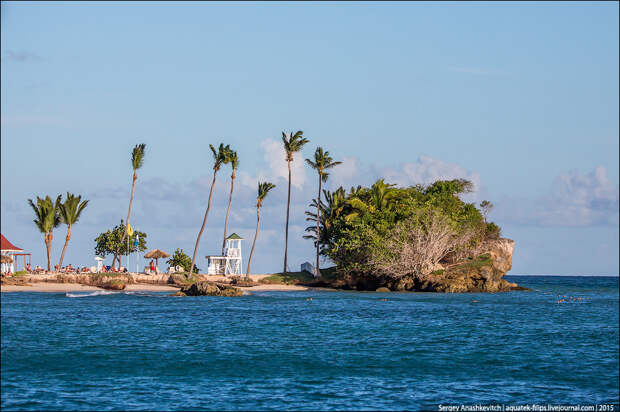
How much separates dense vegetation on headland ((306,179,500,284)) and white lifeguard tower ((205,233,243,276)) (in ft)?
35.7

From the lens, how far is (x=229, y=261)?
337 feet

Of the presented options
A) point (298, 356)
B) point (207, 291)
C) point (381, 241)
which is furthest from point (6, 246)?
point (298, 356)

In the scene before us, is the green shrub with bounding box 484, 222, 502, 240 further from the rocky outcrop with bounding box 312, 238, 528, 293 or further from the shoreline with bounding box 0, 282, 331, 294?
the shoreline with bounding box 0, 282, 331, 294

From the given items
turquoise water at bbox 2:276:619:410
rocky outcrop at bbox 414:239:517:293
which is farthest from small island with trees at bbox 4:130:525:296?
turquoise water at bbox 2:276:619:410

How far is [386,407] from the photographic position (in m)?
25.7

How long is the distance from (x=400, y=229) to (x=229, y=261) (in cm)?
2672

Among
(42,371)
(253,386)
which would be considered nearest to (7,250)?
(42,371)

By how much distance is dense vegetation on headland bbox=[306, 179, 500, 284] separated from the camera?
292 feet

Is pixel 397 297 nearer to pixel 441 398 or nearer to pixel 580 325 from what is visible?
pixel 580 325

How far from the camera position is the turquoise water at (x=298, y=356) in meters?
27.6

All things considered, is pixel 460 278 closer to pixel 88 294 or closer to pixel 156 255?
pixel 156 255

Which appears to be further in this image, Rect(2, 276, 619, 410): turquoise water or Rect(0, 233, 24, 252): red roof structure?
Rect(0, 233, 24, 252): red roof structure

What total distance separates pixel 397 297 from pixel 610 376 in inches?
1822

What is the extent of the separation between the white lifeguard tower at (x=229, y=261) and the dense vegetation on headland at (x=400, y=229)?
35.7 ft
